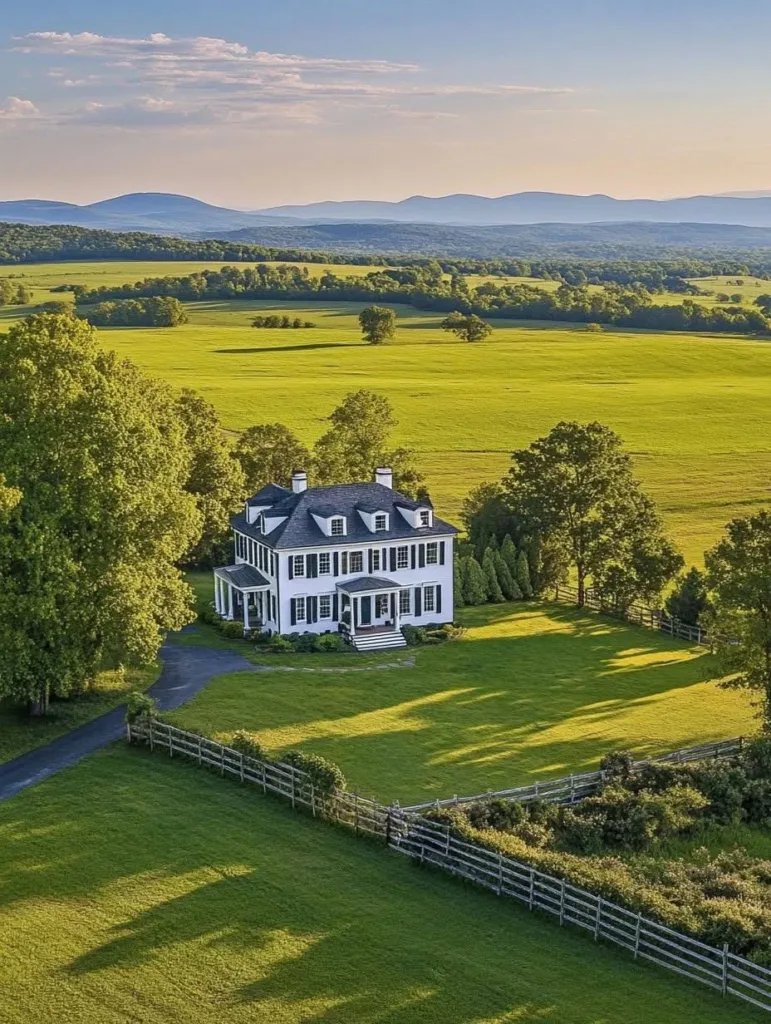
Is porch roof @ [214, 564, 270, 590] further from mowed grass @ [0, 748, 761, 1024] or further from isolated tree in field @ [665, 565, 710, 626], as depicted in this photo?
mowed grass @ [0, 748, 761, 1024]

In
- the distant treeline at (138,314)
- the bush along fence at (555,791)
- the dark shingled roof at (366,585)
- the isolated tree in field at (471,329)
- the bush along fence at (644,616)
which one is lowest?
the bush along fence at (644,616)

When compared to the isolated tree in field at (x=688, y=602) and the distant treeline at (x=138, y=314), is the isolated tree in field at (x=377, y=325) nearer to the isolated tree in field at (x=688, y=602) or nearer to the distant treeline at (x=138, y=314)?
the distant treeline at (x=138, y=314)

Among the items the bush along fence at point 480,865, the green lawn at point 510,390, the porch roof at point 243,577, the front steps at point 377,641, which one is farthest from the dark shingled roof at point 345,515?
the green lawn at point 510,390

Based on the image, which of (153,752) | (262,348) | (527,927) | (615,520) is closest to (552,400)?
(262,348)

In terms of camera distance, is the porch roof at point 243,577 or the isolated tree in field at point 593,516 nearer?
the porch roof at point 243,577

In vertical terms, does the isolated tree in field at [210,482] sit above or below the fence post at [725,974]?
above

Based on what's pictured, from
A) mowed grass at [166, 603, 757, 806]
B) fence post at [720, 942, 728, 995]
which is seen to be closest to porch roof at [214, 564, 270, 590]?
mowed grass at [166, 603, 757, 806]
